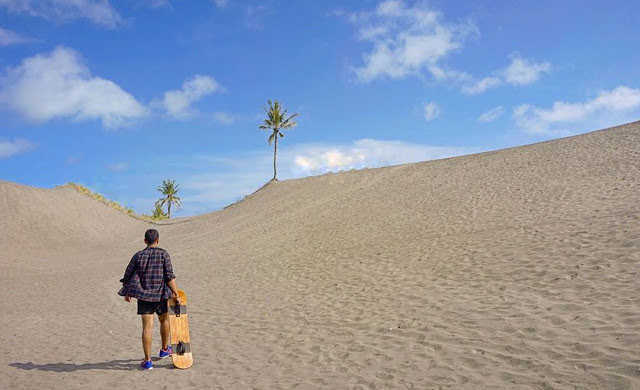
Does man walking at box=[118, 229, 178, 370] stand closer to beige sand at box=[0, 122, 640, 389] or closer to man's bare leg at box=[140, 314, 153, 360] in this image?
man's bare leg at box=[140, 314, 153, 360]

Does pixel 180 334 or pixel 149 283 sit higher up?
pixel 149 283

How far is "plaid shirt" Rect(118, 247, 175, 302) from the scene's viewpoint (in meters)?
5.74

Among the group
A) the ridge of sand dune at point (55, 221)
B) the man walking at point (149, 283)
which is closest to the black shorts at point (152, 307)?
the man walking at point (149, 283)

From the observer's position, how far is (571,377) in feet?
15.2

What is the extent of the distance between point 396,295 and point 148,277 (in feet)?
18.8

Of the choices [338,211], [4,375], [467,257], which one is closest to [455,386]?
[4,375]

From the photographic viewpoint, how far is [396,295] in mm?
9453

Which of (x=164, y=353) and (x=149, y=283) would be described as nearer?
(x=149, y=283)

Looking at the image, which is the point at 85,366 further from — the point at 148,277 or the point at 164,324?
the point at 148,277

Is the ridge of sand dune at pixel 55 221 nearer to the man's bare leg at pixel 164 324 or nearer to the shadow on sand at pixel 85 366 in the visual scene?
the shadow on sand at pixel 85 366

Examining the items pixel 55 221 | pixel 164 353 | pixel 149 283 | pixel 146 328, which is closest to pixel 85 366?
pixel 164 353

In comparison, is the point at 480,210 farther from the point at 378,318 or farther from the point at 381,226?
the point at 378,318

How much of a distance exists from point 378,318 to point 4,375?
6219 millimetres

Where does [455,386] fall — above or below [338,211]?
below
